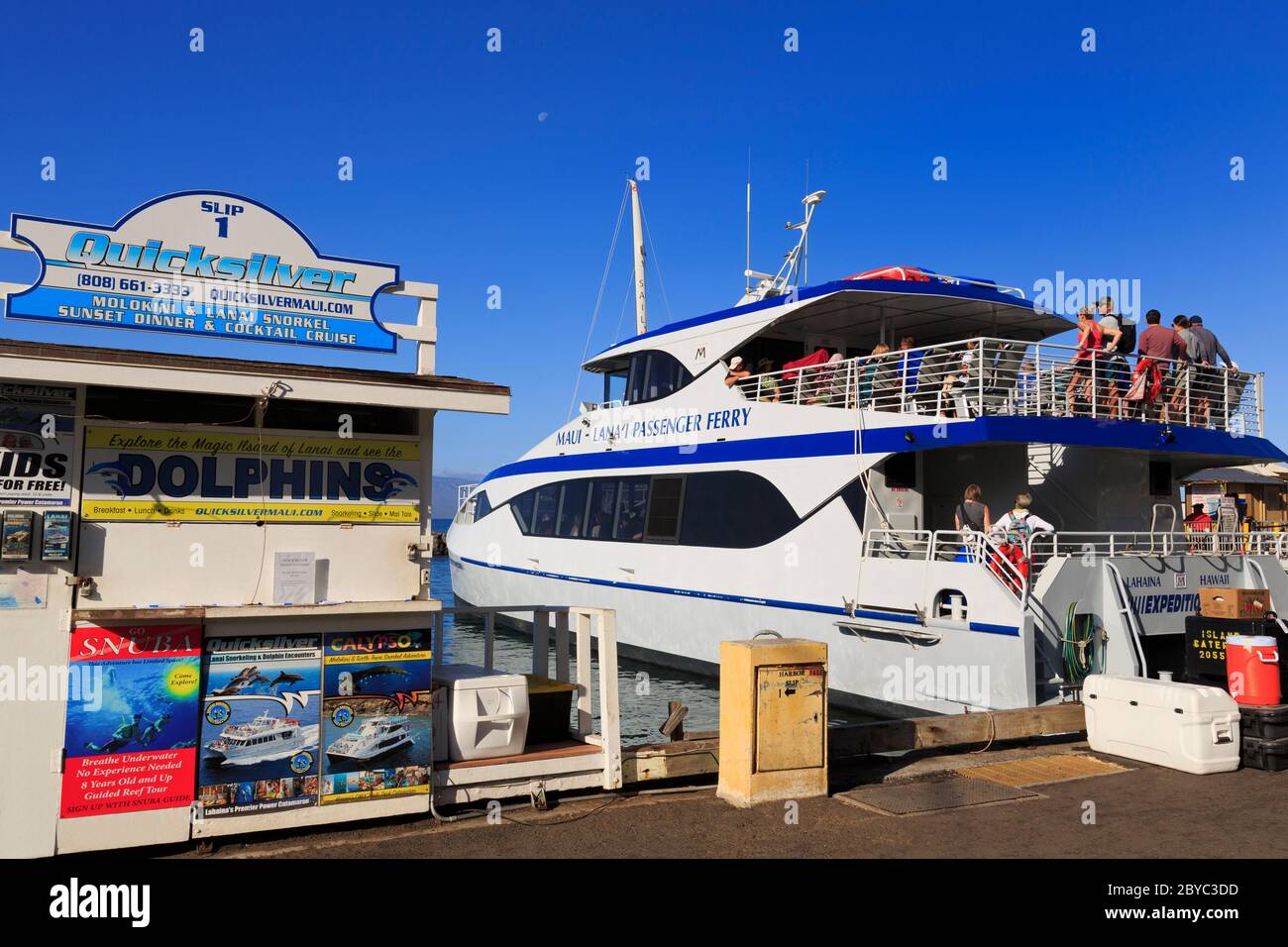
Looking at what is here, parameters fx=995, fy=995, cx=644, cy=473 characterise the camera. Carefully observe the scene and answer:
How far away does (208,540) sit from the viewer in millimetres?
5793

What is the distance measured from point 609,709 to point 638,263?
16003mm

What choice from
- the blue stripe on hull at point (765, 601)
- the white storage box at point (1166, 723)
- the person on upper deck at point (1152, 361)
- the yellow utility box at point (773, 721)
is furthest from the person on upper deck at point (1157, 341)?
the yellow utility box at point (773, 721)

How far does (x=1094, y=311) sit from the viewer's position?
1322cm

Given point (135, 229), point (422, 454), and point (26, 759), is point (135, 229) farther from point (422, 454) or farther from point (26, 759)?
point (26, 759)

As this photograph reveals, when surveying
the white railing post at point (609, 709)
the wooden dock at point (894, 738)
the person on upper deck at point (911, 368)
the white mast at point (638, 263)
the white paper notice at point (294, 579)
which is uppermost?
the white mast at point (638, 263)

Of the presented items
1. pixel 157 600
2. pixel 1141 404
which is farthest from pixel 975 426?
pixel 157 600

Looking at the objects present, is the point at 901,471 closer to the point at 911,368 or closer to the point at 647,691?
the point at 911,368

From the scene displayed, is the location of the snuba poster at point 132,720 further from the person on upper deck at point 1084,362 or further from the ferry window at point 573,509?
the ferry window at point 573,509

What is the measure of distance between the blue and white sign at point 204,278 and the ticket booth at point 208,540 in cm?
1

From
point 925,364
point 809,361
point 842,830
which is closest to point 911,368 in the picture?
point 925,364

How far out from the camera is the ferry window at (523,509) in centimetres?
1925

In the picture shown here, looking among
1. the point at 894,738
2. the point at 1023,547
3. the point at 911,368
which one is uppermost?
the point at 911,368

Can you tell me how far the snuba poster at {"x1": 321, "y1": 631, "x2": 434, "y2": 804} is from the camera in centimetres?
586

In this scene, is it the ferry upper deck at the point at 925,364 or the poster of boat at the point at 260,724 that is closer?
the poster of boat at the point at 260,724
